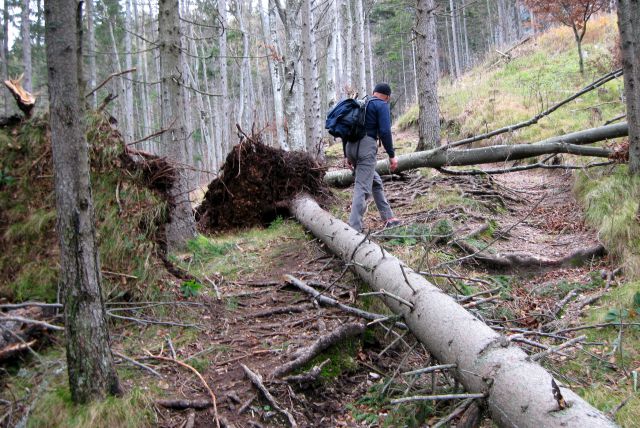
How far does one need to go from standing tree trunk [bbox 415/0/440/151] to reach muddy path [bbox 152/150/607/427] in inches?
92.8

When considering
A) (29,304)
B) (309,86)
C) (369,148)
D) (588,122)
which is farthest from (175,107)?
(588,122)

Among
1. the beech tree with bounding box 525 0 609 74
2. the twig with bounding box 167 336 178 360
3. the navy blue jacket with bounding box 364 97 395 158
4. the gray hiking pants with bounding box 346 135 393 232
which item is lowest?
the twig with bounding box 167 336 178 360

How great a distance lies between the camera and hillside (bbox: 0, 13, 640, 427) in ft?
10.5

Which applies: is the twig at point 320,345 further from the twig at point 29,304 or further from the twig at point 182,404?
the twig at point 29,304

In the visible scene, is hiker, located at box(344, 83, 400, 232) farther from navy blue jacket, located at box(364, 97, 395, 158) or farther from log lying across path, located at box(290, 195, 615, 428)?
log lying across path, located at box(290, 195, 615, 428)

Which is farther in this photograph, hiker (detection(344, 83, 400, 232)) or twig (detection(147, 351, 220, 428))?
hiker (detection(344, 83, 400, 232))

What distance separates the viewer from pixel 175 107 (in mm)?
6500

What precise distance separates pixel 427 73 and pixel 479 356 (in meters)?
8.37

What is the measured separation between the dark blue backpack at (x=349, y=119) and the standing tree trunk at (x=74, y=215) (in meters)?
3.82

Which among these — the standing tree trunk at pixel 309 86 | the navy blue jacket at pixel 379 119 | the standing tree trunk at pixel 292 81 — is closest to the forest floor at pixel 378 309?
the navy blue jacket at pixel 379 119

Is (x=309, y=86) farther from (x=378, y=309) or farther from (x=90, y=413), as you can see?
(x=90, y=413)

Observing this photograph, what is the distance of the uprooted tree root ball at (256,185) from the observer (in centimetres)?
783

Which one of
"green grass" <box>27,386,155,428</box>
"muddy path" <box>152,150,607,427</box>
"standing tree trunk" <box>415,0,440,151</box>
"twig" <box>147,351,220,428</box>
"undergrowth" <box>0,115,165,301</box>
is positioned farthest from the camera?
"standing tree trunk" <box>415,0,440,151</box>

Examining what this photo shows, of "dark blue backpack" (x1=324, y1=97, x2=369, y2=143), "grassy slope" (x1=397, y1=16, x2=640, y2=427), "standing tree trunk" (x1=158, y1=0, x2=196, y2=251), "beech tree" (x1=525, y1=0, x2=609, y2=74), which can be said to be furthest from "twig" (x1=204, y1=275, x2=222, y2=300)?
"beech tree" (x1=525, y1=0, x2=609, y2=74)
